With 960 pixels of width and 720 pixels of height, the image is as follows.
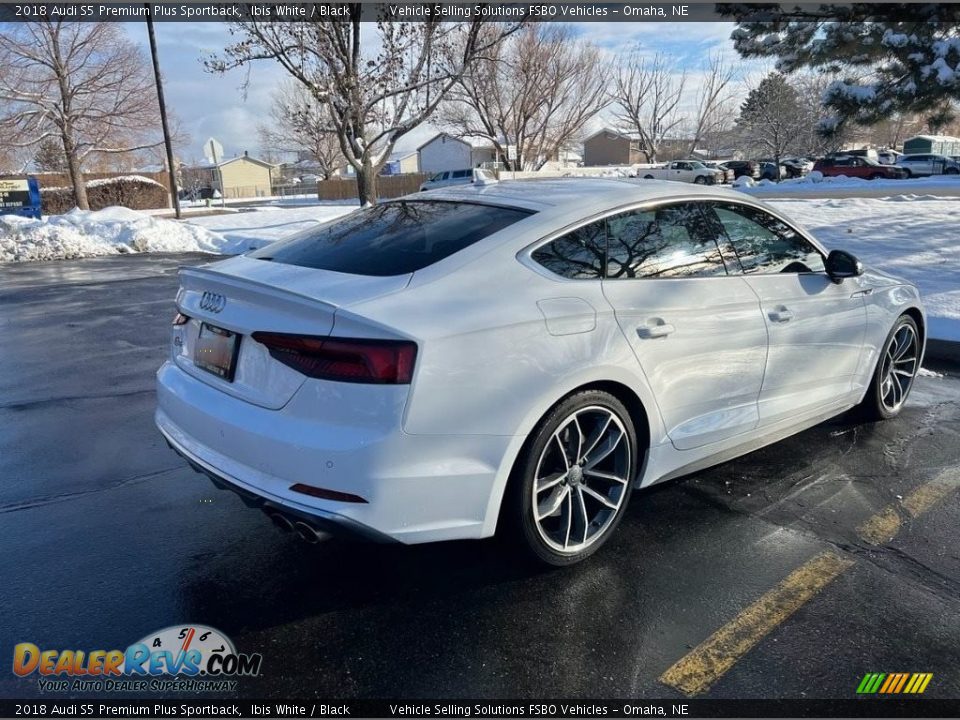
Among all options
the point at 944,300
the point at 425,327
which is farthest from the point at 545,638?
the point at 944,300

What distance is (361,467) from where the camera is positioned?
2.39 m

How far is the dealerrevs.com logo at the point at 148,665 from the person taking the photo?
2367 mm

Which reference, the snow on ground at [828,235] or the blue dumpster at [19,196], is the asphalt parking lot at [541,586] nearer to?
the snow on ground at [828,235]

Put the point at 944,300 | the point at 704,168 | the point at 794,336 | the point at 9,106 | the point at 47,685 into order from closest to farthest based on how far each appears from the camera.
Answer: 1. the point at 47,685
2. the point at 794,336
3. the point at 944,300
4. the point at 9,106
5. the point at 704,168

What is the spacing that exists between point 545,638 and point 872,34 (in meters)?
12.7

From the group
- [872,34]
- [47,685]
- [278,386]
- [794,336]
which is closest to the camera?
[47,685]

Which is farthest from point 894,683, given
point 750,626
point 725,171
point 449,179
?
point 725,171

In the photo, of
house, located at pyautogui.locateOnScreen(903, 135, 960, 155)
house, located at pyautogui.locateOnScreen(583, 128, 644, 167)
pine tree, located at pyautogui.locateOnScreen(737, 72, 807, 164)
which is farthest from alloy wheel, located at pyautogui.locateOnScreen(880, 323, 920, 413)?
house, located at pyautogui.locateOnScreen(583, 128, 644, 167)

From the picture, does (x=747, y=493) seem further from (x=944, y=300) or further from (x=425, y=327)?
(x=944, y=300)

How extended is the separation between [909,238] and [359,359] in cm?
1131

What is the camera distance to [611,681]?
2.38 m

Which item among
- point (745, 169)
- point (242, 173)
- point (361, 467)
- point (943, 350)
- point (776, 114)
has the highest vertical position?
point (776, 114)

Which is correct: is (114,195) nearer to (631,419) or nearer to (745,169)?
(745,169)

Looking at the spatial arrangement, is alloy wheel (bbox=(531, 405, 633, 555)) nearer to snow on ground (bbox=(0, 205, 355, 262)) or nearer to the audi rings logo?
the audi rings logo
